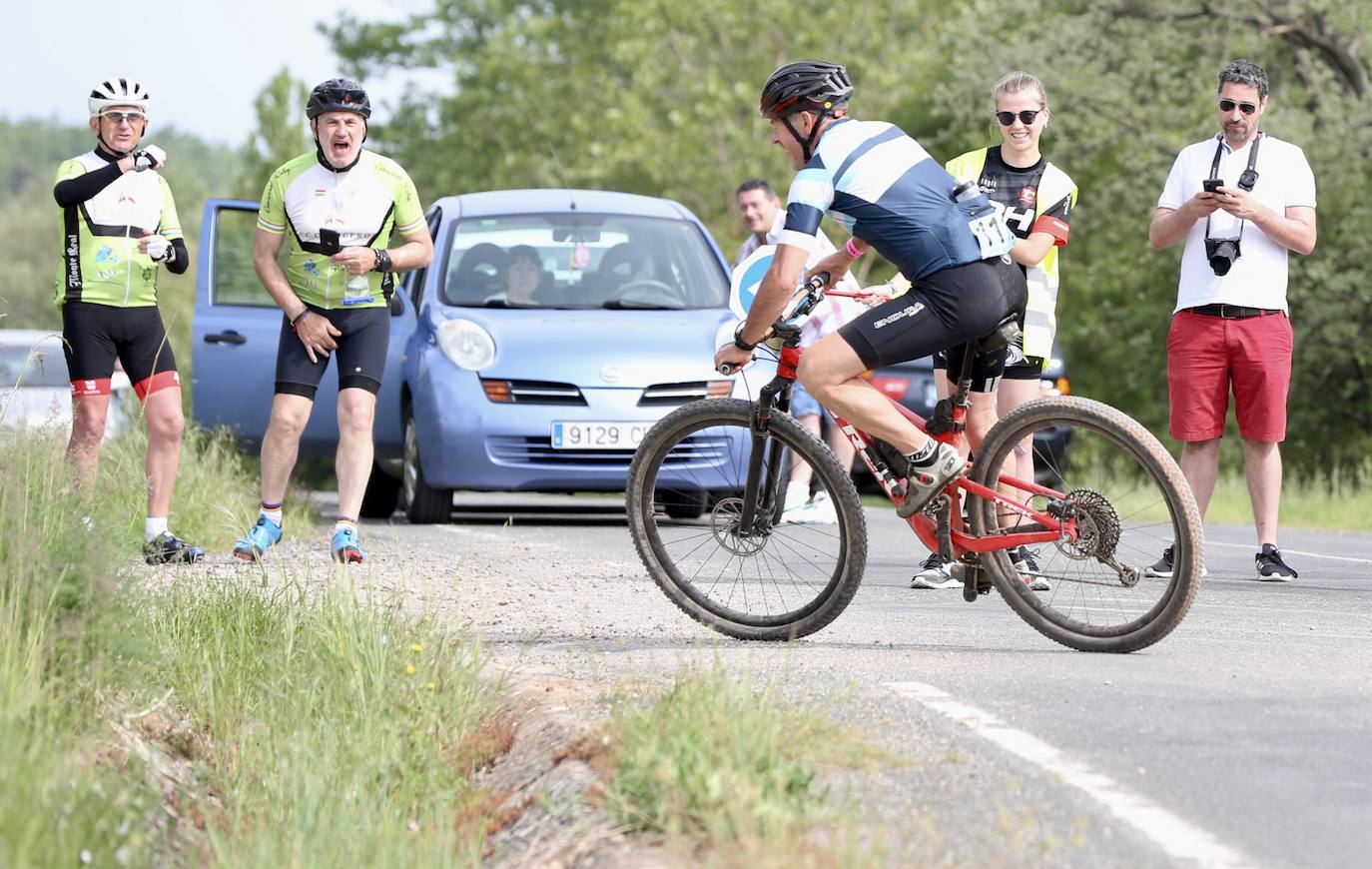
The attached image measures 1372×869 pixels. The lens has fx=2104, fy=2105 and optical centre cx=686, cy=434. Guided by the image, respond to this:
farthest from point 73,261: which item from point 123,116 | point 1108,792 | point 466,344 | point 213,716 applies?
point 1108,792

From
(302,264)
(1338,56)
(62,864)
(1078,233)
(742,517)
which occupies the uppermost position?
(1338,56)

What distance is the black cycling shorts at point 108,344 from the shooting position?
30.5 feet

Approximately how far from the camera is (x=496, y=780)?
549 cm

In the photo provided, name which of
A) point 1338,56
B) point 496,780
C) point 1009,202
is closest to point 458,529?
point 1009,202

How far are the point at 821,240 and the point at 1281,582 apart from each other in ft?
11.0

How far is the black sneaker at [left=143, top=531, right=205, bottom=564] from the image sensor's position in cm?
887

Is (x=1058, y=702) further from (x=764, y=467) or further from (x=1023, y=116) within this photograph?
(x=1023, y=116)

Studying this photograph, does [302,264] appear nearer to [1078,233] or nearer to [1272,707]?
[1272,707]

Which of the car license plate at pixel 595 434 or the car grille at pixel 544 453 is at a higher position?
the car license plate at pixel 595 434

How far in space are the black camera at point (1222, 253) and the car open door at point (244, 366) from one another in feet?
16.7

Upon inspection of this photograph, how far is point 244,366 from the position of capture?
1260 centimetres

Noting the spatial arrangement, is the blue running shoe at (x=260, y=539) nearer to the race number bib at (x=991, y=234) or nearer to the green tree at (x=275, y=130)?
the race number bib at (x=991, y=234)

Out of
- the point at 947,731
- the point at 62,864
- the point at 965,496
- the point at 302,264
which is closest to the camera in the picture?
the point at 62,864

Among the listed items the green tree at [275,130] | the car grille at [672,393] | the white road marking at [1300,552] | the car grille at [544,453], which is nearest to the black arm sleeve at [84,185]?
the car grille at [544,453]
